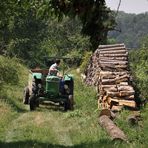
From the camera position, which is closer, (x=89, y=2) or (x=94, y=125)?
(x=89, y=2)

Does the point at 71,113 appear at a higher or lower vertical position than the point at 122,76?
lower

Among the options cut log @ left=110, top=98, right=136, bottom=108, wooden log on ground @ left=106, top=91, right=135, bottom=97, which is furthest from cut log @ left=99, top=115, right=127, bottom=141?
wooden log on ground @ left=106, top=91, right=135, bottom=97

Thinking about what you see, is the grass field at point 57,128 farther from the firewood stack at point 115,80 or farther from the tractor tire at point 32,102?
the firewood stack at point 115,80

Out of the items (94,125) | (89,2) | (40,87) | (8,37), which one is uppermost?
(8,37)

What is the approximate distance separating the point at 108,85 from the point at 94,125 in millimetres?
5811

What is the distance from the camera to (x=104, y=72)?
23656 millimetres

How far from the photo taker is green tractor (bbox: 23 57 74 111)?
21016 mm

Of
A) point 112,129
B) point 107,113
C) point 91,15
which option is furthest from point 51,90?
point 91,15

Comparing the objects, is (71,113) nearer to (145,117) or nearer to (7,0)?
(145,117)

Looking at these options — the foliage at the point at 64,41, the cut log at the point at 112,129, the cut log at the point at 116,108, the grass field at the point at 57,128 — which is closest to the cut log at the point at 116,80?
the grass field at the point at 57,128

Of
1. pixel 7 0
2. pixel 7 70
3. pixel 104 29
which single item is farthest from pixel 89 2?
pixel 7 70

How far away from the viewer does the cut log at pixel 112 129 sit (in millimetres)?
14477

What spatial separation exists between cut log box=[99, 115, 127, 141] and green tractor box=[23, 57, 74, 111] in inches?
157

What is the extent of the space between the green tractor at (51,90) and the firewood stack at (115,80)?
148 centimetres
